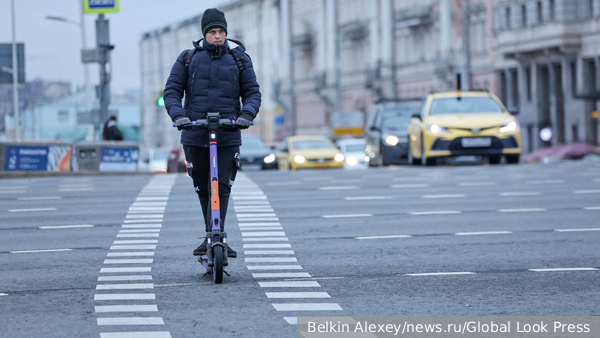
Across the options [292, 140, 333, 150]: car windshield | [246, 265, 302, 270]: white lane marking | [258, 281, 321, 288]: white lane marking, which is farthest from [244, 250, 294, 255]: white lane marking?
[292, 140, 333, 150]: car windshield

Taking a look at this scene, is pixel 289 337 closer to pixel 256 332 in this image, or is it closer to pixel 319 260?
pixel 256 332

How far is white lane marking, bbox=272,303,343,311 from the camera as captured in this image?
699cm

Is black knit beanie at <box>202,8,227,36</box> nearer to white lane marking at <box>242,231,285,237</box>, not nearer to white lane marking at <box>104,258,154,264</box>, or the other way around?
white lane marking at <box>104,258,154,264</box>

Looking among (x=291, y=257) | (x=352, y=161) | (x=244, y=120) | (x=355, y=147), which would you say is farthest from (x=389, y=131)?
(x=244, y=120)

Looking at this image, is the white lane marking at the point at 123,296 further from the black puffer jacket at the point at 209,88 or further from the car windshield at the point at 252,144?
the car windshield at the point at 252,144

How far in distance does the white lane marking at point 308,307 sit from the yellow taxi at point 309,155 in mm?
27683

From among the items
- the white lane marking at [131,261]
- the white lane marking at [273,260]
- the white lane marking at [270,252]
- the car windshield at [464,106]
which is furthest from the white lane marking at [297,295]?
the car windshield at [464,106]

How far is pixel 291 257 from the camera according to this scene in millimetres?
9484

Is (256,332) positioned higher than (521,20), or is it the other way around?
(521,20)

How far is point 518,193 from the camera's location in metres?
15.5

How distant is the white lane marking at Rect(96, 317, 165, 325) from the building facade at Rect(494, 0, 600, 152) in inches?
1880

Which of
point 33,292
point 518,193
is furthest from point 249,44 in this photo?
point 33,292

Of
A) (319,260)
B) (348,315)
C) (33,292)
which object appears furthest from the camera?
(319,260)

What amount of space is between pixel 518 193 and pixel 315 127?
82729 millimetres
